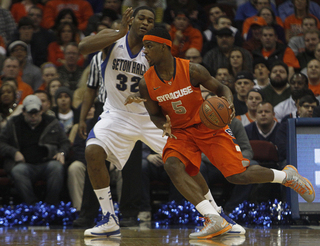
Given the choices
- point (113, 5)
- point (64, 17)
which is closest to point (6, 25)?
point (64, 17)

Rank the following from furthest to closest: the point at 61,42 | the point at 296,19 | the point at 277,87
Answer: the point at 296,19 → the point at 61,42 → the point at 277,87

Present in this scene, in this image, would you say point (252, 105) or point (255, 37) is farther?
point (255, 37)

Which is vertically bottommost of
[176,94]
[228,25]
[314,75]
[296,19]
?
[176,94]

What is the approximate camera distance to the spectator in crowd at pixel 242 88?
7.89 meters

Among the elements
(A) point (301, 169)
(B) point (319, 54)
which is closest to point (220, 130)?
(A) point (301, 169)

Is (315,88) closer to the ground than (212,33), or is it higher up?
closer to the ground

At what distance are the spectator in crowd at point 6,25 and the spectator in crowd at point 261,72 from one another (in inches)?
208

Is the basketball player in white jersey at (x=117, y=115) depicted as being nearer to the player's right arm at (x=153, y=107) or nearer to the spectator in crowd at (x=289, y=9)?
the player's right arm at (x=153, y=107)

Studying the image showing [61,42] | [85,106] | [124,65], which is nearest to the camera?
[124,65]

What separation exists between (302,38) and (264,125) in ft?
11.4

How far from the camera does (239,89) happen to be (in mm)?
7977

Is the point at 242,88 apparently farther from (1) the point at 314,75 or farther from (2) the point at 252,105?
(1) the point at 314,75

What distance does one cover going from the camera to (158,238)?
4602 mm

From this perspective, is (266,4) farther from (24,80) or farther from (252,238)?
(252,238)
